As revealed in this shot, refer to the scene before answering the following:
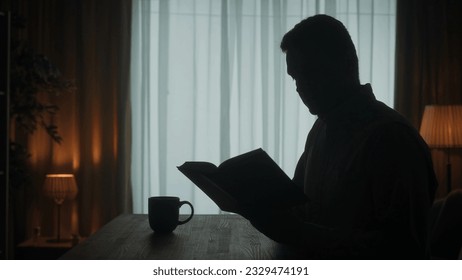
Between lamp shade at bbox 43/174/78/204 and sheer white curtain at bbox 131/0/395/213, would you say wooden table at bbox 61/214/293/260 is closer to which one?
lamp shade at bbox 43/174/78/204

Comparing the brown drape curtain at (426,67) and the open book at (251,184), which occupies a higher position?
the brown drape curtain at (426,67)

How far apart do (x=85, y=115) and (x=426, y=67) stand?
1480 millimetres

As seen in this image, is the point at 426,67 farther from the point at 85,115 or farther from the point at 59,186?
the point at 59,186

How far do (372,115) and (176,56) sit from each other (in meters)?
1.80

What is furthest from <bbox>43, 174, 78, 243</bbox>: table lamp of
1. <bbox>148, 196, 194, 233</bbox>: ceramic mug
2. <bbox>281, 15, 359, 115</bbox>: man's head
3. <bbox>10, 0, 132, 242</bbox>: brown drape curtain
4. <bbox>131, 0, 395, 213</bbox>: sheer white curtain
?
<bbox>281, 15, 359, 115</bbox>: man's head

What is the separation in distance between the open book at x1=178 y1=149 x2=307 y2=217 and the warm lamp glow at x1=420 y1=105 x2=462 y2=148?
1580 mm

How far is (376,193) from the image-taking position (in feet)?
2.33

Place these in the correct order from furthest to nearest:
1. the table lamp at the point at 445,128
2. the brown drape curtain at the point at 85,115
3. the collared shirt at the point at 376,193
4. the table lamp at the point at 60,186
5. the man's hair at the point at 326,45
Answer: the brown drape curtain at the point at 85,115 → the table lamp at the point at 60,186 → the table lamp at the point at 445,128 → the man's hair at the point at 326,45 → the collared shirt at the point at 376,193

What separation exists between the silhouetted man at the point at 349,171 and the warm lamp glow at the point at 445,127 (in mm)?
1412

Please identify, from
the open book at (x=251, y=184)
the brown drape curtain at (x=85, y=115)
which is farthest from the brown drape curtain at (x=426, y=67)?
the open book at (x=251, y=184)

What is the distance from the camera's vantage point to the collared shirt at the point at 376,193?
2.28 feet

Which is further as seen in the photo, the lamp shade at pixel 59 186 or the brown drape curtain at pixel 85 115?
the brown drape curtain at pixel 85 115

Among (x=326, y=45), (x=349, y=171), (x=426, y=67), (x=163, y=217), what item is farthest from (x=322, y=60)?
(x=426, y=67)

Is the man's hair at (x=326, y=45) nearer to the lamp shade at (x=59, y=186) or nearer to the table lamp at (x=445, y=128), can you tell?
the table lamp at (x=445, y=128)
